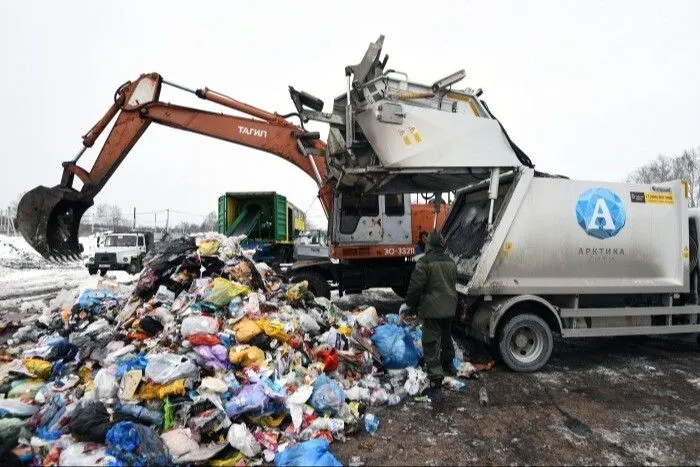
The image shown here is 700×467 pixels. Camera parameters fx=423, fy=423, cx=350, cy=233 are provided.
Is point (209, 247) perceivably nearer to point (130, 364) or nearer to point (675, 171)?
point (130, 364)

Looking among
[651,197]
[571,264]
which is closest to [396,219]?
[571,264]

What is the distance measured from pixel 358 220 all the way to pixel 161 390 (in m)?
4.53

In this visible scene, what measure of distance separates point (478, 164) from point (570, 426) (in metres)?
2.76

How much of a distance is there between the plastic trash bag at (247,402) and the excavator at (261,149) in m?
3.71

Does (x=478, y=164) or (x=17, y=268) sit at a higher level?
(x=478, y=164)

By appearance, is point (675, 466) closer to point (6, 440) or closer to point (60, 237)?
point (6, 440)

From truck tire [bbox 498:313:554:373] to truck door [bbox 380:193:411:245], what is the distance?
118 inches

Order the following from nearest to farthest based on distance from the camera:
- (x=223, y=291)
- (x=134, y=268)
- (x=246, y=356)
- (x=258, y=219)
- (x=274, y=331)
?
1. (x=246, y=356)
2. (x=274, y=331)
3. (x=223, y=291)
4. (x=258, y=219)
5. (x=134, y=268)

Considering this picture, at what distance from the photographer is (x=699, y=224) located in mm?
5570

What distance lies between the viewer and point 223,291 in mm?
4656

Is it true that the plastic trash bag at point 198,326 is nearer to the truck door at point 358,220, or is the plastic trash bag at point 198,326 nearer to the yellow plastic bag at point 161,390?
the yellow plastic bag at point 161,390

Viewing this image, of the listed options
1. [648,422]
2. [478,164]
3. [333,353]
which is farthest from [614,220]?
[333,353]

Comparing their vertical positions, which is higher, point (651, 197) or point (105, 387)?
point (651, 197)

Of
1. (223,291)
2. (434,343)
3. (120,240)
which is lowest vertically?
(434,343)
